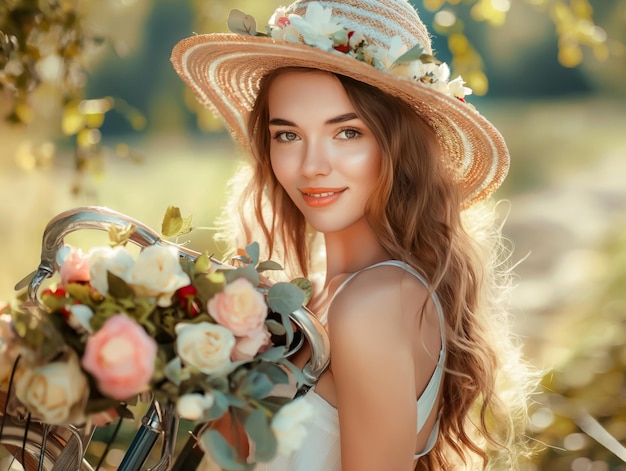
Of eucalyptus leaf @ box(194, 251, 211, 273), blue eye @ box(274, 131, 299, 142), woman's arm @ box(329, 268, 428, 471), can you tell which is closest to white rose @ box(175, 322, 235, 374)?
eucalyptus leaf @ box(194, 251, 211, 273)

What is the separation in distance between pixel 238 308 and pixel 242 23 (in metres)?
0.85

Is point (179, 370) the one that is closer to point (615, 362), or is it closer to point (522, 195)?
point (615, 362)

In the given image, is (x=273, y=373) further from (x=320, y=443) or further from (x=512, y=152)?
(x=512, y=152)

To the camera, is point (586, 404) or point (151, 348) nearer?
point (151, 348)

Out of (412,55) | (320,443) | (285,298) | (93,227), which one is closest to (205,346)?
(285,298)

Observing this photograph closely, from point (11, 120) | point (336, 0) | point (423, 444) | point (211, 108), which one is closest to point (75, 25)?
point (11, 120)

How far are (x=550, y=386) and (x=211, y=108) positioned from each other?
1611mm

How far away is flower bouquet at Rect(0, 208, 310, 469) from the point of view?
1029 mm

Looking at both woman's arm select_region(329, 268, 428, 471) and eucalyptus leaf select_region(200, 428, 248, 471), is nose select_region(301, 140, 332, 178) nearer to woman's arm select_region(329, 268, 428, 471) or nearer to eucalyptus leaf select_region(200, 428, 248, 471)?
woman's arm select_region(329, 268, 428, 471)

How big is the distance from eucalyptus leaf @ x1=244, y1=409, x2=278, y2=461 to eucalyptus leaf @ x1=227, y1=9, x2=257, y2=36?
951 mm

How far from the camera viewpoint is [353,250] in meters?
1.95

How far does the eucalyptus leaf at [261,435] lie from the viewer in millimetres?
1061

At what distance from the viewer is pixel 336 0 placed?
5.88 ft

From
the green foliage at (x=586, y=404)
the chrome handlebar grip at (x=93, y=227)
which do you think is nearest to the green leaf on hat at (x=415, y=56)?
the chrome handlebar grip at (x=93, y=227)
